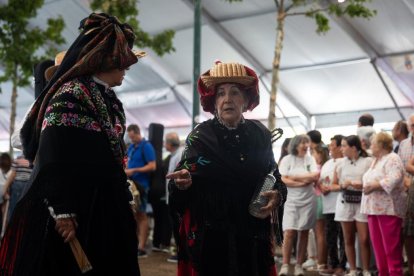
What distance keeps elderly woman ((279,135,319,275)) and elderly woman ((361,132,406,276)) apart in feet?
3.79

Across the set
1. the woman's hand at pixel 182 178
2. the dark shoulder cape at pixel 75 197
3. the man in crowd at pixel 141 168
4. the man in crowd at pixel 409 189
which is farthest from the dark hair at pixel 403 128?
the dark shoulder cape at pixel 75 197

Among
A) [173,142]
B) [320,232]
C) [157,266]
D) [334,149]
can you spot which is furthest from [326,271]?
[173,142]

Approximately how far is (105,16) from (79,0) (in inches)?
590

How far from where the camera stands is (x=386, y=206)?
25.1 ft

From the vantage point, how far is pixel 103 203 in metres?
3.56

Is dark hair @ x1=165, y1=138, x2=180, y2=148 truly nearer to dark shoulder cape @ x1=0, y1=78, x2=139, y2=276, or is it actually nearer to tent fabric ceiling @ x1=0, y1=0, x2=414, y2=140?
tent fabric ceiling @ x1=0, y1=0, x2=414, y2=140

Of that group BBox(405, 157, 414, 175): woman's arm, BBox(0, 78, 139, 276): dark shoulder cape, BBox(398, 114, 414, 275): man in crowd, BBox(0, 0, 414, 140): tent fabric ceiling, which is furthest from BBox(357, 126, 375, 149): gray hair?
BBox(0, 78, 139, 276): dark shoulder cape

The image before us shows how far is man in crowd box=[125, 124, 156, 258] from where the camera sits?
10.6 meters

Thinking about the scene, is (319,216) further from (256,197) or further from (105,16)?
(105,16)

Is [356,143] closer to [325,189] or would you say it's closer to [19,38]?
[325,189]

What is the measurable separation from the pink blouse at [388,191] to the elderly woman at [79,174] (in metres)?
4.56

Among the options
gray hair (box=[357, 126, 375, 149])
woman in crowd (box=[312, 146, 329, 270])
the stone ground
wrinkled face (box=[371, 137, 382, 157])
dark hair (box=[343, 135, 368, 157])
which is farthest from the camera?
gray hair (box=[357, 126, 375, 149])

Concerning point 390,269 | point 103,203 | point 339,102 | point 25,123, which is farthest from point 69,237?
point 339,102

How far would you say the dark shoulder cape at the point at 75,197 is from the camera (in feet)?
11.3
